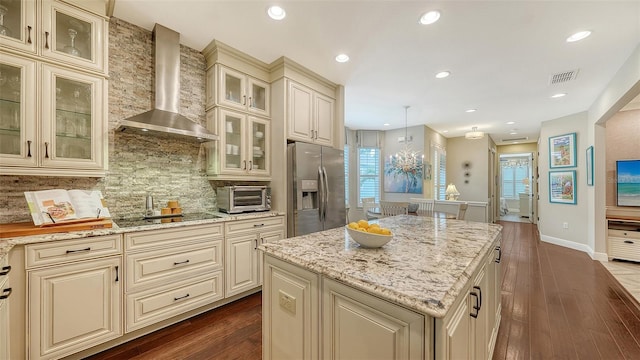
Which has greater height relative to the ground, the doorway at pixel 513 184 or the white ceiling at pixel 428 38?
the white ceiling at pixel 428 38

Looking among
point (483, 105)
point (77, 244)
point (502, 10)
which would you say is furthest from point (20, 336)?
point (483, 105)

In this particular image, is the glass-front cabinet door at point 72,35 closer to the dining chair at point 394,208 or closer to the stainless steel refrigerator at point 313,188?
the stainless steel refrigerator at point 313,188

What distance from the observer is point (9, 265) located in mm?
1486

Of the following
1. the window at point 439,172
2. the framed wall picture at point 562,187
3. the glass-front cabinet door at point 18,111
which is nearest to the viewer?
the glass-front cabinet door at point 18,111

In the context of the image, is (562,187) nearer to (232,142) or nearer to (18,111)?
(232,142)

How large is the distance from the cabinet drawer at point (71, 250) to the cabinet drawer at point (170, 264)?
150 millimetres

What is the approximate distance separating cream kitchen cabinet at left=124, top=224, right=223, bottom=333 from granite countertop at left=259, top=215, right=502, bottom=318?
4.05ft

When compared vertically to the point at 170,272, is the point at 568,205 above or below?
above

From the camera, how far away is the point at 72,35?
200cm

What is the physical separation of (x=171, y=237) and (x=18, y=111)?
1391 mm

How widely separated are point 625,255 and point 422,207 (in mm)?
3076

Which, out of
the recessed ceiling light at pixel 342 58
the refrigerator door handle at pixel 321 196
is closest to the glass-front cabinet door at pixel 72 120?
the refrigerator door handle at pixel 321 196

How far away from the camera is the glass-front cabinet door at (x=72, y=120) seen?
6.01 feet

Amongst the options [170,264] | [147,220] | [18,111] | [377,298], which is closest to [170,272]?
[170,264]
